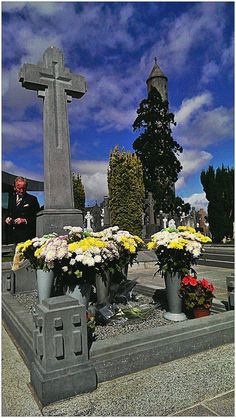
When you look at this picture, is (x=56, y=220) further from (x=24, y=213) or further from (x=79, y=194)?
(x=79, y=194)

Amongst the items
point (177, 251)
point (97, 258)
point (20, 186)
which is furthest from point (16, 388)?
point (20, 186)

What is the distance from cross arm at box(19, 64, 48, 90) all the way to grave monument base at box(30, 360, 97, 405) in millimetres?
5272

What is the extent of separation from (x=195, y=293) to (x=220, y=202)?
18.8m

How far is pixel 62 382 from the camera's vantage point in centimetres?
243

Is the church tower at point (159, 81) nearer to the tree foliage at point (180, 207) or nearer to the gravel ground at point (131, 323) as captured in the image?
the tree foliage at point (180, 207)

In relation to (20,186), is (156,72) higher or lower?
higher

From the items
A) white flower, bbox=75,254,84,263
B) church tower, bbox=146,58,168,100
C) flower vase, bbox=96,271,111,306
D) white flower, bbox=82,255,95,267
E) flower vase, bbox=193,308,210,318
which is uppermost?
church tower, bbox=146,58,168,100

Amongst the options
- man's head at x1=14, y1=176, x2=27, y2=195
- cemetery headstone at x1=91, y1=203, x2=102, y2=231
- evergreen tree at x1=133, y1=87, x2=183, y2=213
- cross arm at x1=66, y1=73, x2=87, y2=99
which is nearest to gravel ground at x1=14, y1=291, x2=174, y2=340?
man's head at x1=14, y1=176, x2=27, y2=195

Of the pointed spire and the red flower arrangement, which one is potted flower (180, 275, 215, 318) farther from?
the pointed spire

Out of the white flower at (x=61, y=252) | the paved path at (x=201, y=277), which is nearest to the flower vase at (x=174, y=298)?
the white flower at (x=61, y=252)

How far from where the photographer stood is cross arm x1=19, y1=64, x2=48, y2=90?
5.86 meters

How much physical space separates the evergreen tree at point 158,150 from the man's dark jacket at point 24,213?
22.7 meters

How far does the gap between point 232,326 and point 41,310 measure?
7.60ft

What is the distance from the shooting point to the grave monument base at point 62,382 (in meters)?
2.37
